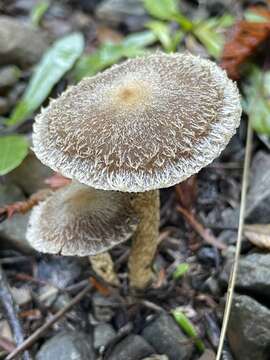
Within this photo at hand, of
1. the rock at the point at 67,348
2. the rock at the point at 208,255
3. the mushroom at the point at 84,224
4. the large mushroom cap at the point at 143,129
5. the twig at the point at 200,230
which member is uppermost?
the large mushroom cap at the point at 143,129

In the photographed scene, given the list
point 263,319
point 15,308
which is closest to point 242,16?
point 263,319

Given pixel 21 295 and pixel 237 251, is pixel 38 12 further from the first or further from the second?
pixel 237 251

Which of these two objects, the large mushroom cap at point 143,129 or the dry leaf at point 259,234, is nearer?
the large mushroom cap at point 143,129

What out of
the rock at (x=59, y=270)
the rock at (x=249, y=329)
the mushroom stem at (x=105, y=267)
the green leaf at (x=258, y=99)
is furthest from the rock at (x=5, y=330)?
the green leaf at (x=258, y=99)

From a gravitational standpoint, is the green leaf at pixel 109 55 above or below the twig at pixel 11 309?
above

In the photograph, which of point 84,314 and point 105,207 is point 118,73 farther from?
point 84,314

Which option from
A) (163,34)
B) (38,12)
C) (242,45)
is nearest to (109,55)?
(163,34)

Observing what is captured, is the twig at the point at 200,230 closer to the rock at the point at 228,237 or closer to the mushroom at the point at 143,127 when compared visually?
the rock at the point at 228,237
